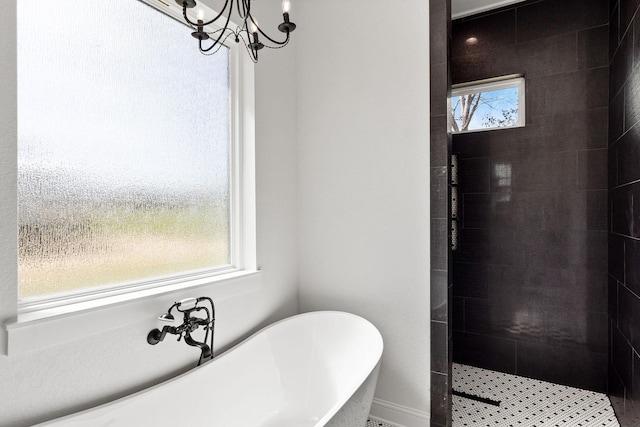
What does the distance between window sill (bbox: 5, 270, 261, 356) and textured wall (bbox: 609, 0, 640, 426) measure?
2.11m

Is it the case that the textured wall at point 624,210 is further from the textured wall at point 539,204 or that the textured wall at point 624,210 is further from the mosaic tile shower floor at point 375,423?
the mosaic tile shower floor at point 375,423

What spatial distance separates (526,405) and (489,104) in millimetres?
2198

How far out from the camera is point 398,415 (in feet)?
6.48

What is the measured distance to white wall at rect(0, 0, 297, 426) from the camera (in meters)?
1.05

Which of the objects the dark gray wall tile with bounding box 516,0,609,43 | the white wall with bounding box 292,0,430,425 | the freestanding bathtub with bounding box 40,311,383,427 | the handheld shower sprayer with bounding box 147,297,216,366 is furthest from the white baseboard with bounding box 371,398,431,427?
the dark gray wall tile with bounding box 516,0,609,43

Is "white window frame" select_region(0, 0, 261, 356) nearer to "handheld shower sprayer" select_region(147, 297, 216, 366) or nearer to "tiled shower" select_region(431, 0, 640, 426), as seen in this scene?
"handheld shower sprayer" select_region(147, 297, 216, 366)

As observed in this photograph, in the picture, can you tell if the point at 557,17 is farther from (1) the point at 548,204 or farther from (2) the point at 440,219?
(2) the point at 440,219

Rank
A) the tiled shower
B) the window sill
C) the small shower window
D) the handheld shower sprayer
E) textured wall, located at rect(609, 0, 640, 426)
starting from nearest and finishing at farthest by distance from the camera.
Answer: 1. the window sill
2. the handheld shower sprayer
3. textured wall, located at rect(609, 0, 640, 426)
4. the tiled shower
5. the small shower window

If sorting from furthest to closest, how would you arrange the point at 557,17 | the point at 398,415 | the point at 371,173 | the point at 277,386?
the point at 557,17
the point at 371,173
the point at 398,415
the point at 277,386

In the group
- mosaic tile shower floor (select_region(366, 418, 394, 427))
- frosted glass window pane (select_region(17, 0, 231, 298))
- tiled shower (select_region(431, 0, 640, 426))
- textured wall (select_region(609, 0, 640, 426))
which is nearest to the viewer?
frosted glass window pane (select_region(17, 0, 231, 298))

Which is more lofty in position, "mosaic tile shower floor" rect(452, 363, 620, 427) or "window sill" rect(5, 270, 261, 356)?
"window sill" rect(5, 270, 261, 356)

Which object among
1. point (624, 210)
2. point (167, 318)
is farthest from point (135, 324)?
point (624, 210)

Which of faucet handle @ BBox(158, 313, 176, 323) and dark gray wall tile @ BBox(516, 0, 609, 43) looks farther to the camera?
dark gray wall tile @ BBox(516, 0, 609, 43)

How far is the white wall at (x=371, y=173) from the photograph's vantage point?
1.94 m
